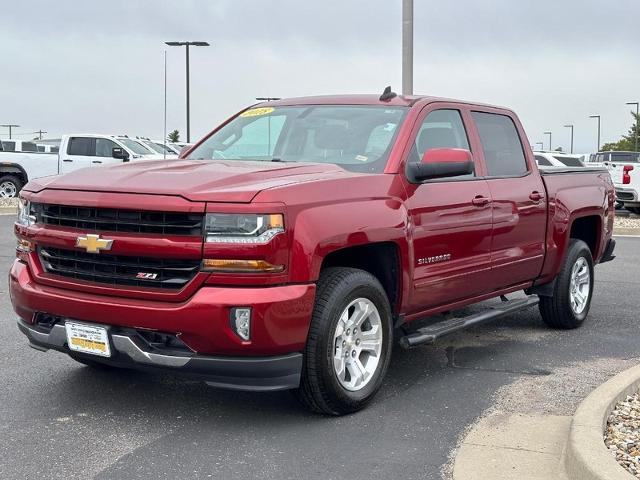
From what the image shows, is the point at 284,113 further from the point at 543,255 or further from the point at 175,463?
the point at 175,463

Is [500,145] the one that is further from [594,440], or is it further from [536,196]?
[594,440]

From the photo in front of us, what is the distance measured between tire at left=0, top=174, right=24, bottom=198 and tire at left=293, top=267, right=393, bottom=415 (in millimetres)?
20149

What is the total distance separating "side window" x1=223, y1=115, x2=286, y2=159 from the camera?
5734 mm

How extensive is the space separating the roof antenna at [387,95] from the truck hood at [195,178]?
0.91 m

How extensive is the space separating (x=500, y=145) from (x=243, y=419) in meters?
3.11

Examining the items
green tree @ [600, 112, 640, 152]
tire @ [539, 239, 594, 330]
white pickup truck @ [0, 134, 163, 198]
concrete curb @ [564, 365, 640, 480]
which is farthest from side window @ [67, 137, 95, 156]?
green tree @ [600, 112, 640, 152]

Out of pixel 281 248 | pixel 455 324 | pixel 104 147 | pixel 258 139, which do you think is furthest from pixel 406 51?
pixel 281 248

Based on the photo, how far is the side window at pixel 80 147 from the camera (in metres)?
21.8

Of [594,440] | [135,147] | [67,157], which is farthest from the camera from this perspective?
[135,147]

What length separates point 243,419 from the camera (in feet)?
15.4

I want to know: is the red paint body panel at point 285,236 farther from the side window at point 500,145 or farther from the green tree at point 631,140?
the green tree at point 631,140

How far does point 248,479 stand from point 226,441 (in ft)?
1.72

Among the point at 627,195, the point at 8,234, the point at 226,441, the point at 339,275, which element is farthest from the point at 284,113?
the point at 627,195

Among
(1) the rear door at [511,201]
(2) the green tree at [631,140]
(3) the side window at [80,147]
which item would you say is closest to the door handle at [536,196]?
(1) the rear door at [511,201]
